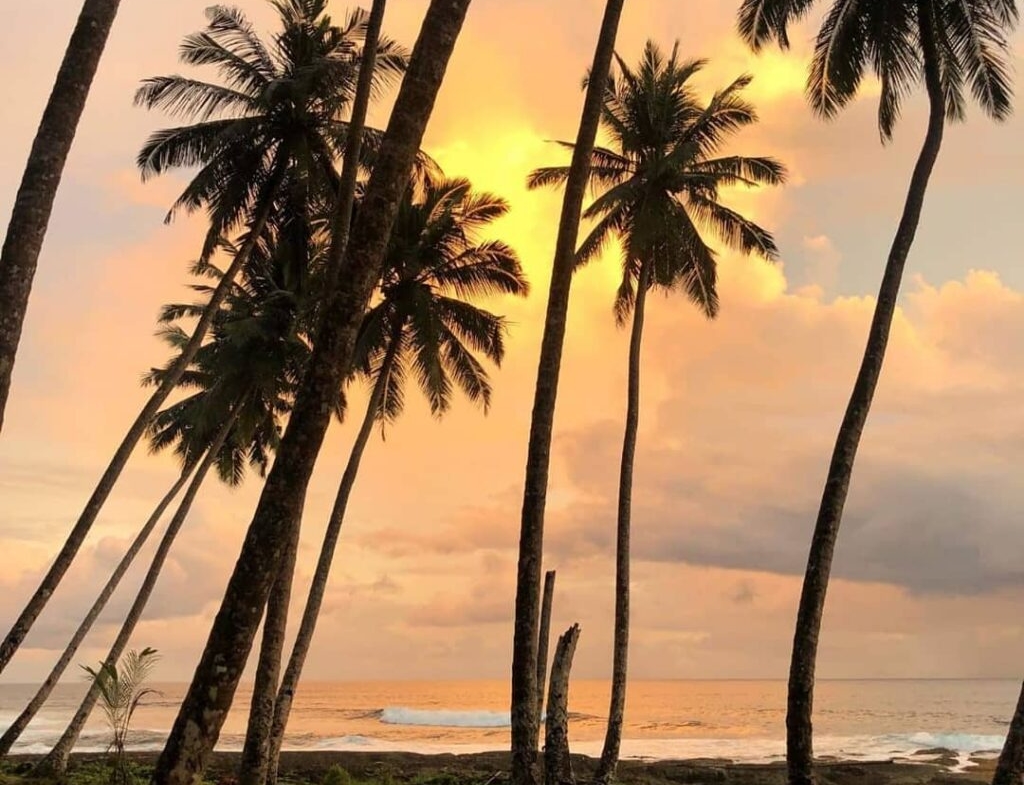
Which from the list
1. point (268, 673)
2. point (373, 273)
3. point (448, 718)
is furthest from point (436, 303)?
point (448, 718)

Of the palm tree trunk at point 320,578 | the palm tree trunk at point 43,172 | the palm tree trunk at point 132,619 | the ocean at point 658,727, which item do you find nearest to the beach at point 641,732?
the ocean at point 658,727

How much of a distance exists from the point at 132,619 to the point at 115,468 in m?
5.18

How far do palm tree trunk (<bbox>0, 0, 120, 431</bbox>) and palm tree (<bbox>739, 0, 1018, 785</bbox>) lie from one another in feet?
29.4

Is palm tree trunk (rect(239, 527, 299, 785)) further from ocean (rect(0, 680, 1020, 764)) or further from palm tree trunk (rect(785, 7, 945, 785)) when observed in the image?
ocean (rect(0, 680, 1020, 764))

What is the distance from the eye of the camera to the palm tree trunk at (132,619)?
1894 cm

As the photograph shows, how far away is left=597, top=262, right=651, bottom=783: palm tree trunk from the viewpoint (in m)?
16.7

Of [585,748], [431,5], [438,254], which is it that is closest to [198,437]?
[438,254]

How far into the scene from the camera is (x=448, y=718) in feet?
203

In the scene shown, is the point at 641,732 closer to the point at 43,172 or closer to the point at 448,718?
the point at 448,718

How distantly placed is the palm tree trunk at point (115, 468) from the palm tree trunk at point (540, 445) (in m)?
8.22

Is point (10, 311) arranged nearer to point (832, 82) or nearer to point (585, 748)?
point (832, 82)

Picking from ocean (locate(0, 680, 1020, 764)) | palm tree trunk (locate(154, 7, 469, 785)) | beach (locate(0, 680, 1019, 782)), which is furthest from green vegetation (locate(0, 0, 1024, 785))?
ocean (locate(0, 680, 1020, 764))

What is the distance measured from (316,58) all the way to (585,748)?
96.6 ft

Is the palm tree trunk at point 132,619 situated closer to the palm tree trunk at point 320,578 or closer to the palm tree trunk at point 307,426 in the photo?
the palm tree trunk at point 320,578
